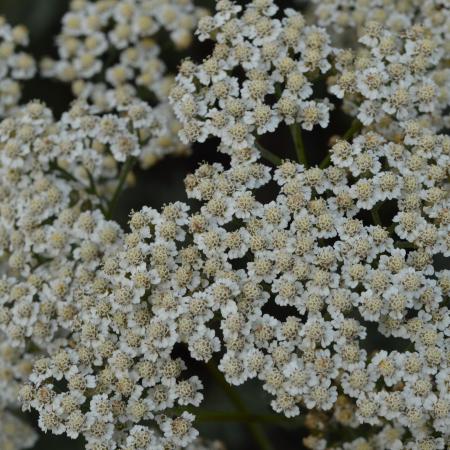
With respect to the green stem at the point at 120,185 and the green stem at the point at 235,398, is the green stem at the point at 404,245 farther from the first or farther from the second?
the green stem at the point at 120,185

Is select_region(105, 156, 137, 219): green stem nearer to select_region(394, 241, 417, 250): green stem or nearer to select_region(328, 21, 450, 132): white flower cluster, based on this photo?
select_region(328, 21, 450, 132): white flower cluster

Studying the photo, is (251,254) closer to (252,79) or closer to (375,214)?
(375,214)

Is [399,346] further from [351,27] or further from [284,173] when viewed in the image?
[351,27]

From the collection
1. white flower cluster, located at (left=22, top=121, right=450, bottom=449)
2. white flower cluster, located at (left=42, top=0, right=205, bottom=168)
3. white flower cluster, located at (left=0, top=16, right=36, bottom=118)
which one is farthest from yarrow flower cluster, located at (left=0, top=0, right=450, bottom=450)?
white flower cluster, located at (left=0, top=16, right=36, bottom=118)

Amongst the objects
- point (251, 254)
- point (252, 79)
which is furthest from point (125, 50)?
point (251, 254)

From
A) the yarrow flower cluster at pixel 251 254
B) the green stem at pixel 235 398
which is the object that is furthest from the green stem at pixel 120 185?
the green stem at pixel 235 398

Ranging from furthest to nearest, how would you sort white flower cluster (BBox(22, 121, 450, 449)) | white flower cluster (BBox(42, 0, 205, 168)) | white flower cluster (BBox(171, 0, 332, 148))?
1. white flower cluster (BBox(42, 0, 205, 168))
2. white flower cluster (BBox(171, 0, 332, 148))
3. white flower cluster (BBox(22, 121, 450, 449))
